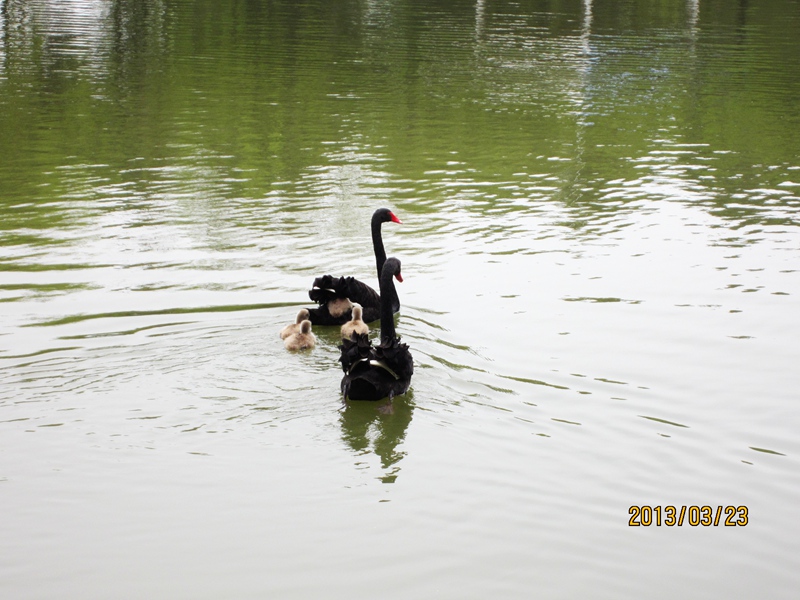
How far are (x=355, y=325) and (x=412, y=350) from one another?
22.0 inches

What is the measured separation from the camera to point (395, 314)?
9000mm

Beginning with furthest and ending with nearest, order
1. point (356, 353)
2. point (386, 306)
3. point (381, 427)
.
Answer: point (386, 306), point (356, 353), point (381, 427)

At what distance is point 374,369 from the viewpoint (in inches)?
275

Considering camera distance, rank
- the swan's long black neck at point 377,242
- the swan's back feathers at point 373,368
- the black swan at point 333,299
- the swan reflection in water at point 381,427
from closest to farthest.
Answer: the swan reflection in water at point 381,427
the swan's back feathers at point 373,368
the black swan at point 333,299
the swan's long black neck at point 377,242

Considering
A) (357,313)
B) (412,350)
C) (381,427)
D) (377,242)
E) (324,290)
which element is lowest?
(381,427)

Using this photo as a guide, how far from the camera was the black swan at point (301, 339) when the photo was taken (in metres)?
7.96

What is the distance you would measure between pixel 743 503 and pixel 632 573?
1097 mm

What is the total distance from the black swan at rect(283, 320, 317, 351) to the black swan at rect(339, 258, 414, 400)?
33.1 inches

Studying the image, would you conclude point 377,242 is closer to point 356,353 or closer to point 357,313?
point 357,313

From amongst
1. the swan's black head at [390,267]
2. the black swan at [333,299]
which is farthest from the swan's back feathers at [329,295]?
the swan's black head at [390,267]

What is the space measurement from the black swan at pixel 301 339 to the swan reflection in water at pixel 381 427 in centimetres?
100

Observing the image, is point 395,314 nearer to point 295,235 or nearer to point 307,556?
point 295,235

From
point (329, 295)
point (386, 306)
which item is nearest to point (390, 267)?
point (386, 306)

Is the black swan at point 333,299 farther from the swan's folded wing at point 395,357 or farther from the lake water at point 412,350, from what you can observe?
the swan's folded wing at point 395,357
